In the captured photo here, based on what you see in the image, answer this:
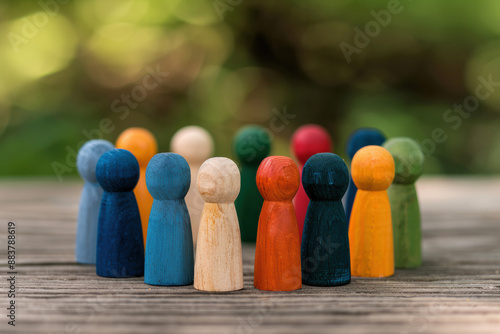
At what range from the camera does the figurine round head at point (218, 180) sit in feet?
2.97

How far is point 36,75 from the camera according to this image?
Result: 265 cm

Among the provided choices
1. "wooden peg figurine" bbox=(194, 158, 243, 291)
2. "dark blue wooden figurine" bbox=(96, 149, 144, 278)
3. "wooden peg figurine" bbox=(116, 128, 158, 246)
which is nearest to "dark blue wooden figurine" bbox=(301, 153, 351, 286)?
"wooden peg figurine" bbox=(194, 158, 243, 291)

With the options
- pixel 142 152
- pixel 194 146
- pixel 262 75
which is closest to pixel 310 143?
pixel 194 146

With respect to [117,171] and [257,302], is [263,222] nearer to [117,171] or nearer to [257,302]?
[257,302]

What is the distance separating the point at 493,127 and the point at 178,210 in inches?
91.2

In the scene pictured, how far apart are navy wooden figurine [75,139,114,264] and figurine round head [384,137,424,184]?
0.62 m

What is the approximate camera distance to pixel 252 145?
1344 mm

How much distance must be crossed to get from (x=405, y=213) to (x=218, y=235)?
44 centimetres

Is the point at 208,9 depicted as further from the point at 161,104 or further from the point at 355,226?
the point at 355,226

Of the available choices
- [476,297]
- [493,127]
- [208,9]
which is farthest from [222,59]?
[476,297]

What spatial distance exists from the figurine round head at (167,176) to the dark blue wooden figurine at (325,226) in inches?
8.4

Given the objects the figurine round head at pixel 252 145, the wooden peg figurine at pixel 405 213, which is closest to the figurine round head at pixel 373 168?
the wooden peg figurine at pixel 405 213

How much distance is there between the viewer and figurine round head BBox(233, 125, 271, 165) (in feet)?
4.42

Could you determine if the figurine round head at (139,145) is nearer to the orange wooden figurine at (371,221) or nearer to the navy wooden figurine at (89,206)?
the navy wooden figurine at (89,206)
